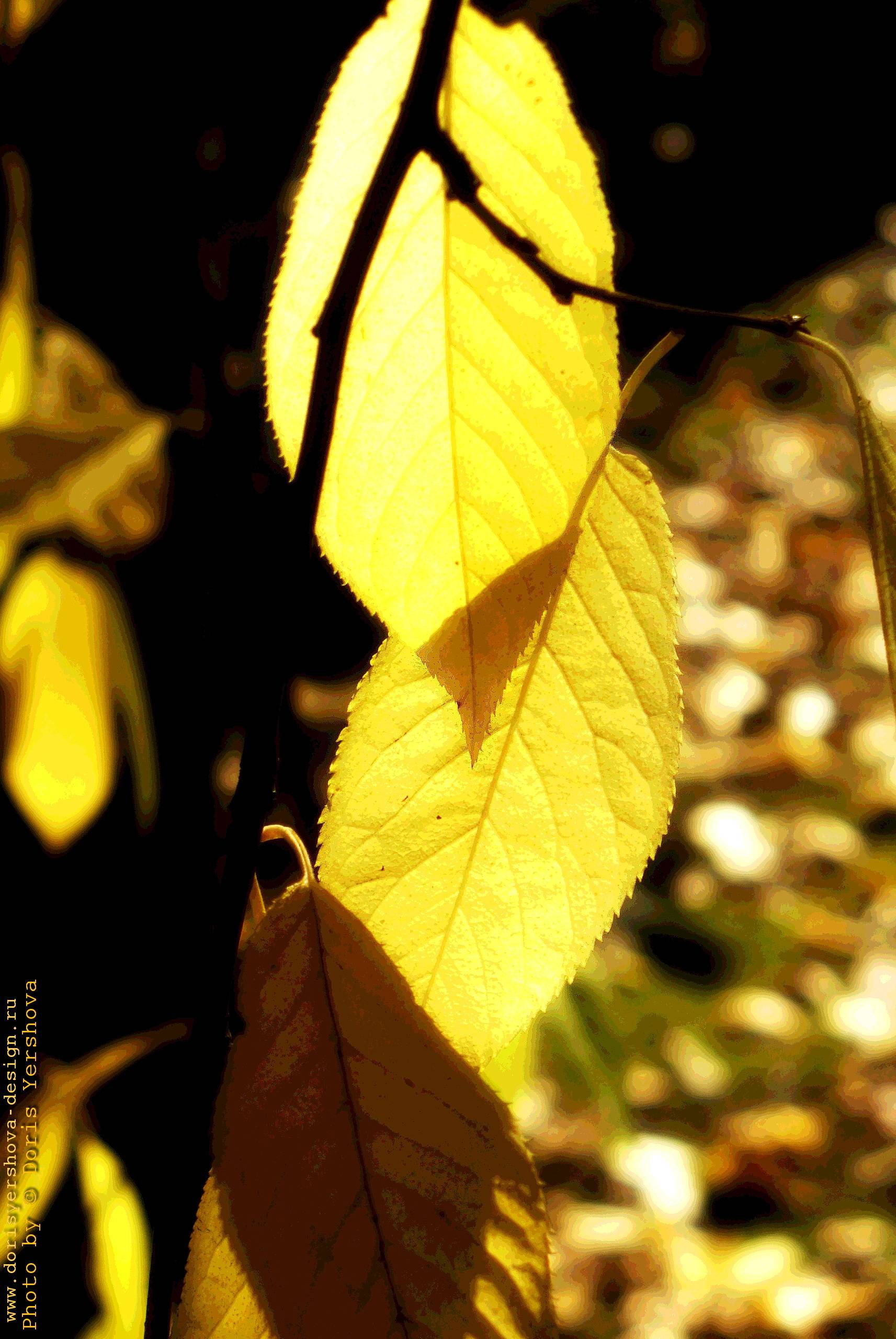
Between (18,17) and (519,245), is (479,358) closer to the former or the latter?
(519,245)

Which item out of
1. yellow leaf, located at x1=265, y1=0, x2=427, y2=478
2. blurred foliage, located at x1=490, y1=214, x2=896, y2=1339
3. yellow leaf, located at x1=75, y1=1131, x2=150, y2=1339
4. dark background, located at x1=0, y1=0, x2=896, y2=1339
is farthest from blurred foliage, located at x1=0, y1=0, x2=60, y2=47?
blurred foliage, located at x1=490, y1=214, x2=896, y2=1339

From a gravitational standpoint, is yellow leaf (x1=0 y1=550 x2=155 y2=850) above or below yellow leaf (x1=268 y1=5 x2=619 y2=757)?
below

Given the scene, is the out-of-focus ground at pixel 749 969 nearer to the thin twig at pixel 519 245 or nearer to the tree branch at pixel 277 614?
the tree branch at pixel 277 614

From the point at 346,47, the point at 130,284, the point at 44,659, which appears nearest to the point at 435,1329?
the point at 44,659

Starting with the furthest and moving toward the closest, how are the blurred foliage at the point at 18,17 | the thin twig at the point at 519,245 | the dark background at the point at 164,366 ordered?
the dark background at the point at 164,366, the blurred foliage at the point at 18,17, the thin twig at the point at 519,245

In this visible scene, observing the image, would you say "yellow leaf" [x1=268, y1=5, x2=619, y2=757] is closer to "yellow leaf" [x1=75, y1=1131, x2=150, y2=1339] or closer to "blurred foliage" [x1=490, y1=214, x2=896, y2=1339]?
"yellow leaf" [x1=75, y1=1131, x2=150, y2=1339]

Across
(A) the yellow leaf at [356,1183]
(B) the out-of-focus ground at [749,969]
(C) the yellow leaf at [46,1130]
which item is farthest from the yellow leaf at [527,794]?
(B) the out-of-focus ground at [749,969]

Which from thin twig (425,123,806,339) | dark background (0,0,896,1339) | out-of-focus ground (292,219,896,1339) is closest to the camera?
thin twig (425,123,806,339)
